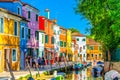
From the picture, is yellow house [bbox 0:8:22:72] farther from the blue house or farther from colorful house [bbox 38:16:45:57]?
colorful house [bbox 38:16:45:57]

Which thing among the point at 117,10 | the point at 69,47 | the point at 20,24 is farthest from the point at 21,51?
the point at 69,47

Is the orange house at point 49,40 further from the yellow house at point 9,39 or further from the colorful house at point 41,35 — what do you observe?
the yellow house at point 9,39

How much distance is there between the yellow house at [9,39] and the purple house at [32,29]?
7500 millimetres

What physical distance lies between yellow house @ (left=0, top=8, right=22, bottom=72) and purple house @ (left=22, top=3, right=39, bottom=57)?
750cm

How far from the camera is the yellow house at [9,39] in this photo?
143ft

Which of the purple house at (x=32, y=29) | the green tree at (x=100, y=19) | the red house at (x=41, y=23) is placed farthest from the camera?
the red house at (x=41, y=23)

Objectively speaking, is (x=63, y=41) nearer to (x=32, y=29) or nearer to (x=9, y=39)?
(x=32, y=29)

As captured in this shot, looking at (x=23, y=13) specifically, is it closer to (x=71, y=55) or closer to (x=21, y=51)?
(x=21, y=51)

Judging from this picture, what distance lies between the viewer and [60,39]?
91.0 meters

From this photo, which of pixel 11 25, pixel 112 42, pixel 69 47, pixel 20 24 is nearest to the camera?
pixel 112 42

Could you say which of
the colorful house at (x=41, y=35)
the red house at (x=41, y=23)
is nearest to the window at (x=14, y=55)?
the colorful house at (x=41, y=35)

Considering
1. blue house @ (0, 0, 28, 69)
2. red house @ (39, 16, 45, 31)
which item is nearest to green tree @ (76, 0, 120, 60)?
blue house @ (0, 0, 28, 69)

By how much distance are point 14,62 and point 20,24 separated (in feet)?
17.9

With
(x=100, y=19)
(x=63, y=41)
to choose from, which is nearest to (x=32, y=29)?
(x=100, y=19)
